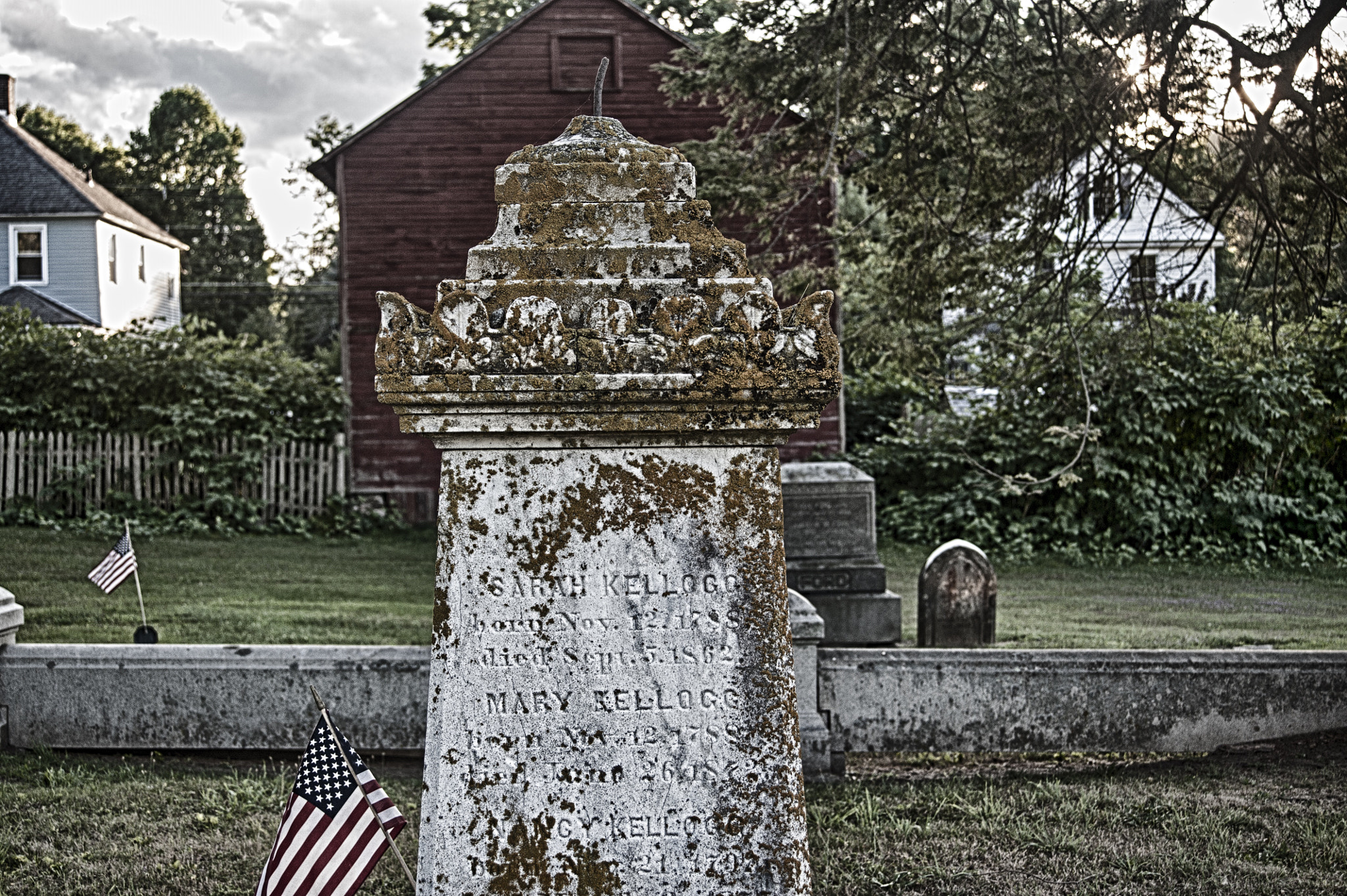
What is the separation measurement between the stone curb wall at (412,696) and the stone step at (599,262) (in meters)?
3.67

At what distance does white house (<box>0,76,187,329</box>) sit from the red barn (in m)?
15.3

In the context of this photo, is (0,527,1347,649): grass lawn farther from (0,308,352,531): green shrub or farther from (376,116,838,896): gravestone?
(376,116,838,896): gravestone

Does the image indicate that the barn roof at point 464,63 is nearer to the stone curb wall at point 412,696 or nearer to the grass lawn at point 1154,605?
the grass lawn at point 1154,605

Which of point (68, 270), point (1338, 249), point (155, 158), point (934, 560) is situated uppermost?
point (155, 158)

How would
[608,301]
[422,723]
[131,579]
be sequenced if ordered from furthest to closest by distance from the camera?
[131,579] < [422,723] < [608,301]

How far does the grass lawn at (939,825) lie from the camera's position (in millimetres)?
4566

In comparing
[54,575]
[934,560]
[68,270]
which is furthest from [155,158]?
[934,560]

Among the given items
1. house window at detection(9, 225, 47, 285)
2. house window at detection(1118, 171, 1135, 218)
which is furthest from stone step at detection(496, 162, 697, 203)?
house window at detection(9, 225, 47, 285)

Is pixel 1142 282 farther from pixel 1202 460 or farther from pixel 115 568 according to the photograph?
pixel 115 568

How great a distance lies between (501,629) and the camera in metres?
2.77

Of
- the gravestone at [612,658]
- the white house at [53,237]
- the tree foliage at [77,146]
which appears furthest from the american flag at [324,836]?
the tree foliage at [77,146]

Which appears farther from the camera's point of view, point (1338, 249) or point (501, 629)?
point (1338, 249)

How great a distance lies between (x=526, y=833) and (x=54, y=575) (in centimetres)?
1080

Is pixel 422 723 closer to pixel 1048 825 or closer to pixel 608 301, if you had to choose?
pixel 1048 825
